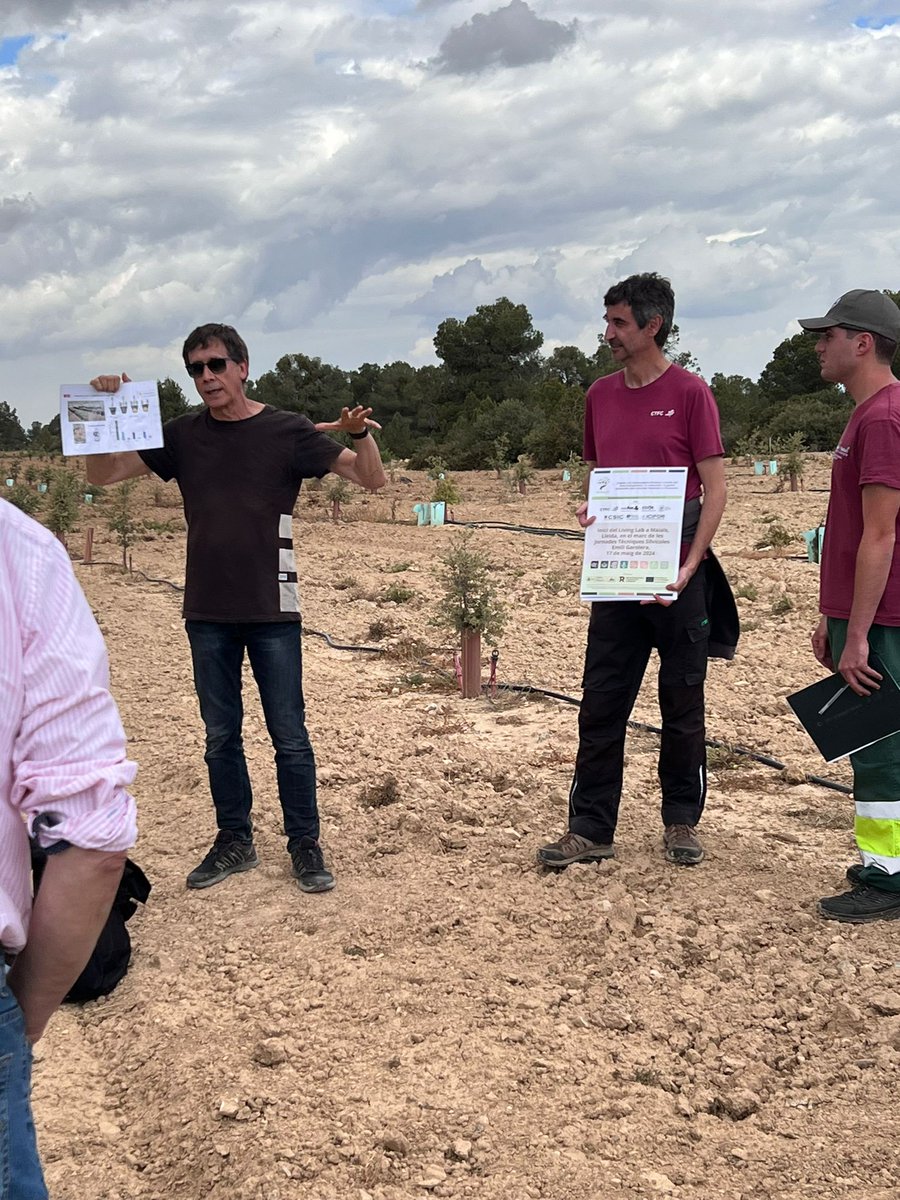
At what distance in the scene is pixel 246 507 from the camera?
372cm

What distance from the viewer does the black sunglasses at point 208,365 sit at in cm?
364

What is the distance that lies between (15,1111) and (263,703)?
102 inches

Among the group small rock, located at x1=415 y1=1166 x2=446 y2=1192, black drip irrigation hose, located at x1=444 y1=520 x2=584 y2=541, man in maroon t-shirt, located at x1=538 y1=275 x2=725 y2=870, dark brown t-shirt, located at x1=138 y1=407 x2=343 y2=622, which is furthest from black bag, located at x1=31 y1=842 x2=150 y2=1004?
black drip irrigation hose, located at x1=444 y1=520 x2=584 y2=541

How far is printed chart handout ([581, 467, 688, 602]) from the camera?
365 centimetres

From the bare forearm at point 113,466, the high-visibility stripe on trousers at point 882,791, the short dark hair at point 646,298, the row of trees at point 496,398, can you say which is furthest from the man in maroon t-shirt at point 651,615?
the row of trees at point 496,398

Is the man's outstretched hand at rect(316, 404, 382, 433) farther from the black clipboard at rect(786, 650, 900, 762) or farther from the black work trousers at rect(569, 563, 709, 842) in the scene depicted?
the black clipboard at rect(786, 650, 900, 762)

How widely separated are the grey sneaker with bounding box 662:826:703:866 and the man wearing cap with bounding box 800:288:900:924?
0.56m

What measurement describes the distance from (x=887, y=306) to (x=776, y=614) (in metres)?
5.39

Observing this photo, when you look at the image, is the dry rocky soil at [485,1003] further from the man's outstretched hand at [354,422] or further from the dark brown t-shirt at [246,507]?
the man's outstretched hand at [354,422]

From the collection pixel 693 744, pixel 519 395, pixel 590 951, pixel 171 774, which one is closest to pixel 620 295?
pixel 693 744

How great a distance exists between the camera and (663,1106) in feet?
8.64

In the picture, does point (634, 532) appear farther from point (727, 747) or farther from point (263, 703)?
point (727, 747)

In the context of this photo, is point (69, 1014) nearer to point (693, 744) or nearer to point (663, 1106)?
point (663, 1106)

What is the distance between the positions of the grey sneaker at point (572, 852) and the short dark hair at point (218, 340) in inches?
78.9
